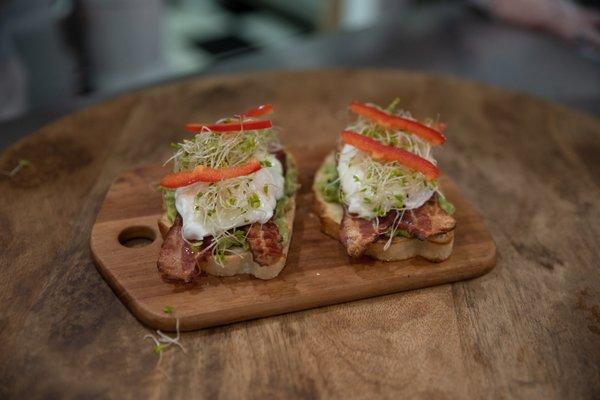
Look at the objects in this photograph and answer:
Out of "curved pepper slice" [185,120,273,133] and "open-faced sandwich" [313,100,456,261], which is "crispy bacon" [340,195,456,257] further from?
"curved pepper slice" [185,120,273,133]

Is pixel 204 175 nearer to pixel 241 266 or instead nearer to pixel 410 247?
pixel 241 266

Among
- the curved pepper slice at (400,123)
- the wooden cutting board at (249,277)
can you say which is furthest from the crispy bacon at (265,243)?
the curved pepper slice at (400,123)

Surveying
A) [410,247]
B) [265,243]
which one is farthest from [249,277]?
[410,247]

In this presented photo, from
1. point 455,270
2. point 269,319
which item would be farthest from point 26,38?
point 455,270

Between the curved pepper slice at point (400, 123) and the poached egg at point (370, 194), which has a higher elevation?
the curved pepper slice at point (400, 123)

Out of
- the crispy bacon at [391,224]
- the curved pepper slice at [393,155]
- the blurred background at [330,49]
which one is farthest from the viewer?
the blurred background at [330,49]

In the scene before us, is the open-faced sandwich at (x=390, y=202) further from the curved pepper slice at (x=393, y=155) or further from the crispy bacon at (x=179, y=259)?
the crispy bacon at (x=179, y=259)

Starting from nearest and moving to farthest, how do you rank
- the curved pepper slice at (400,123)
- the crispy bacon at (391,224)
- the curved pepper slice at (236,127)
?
the crispy bacon at (391,224) < the curved pepper slice at (236,127) < the curved pepper slice at (400,123)
